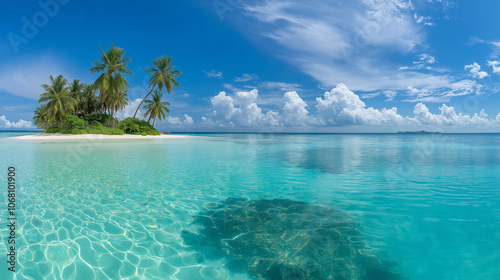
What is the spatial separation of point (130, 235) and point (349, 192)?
6.06 m

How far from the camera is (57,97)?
36812 millimetres

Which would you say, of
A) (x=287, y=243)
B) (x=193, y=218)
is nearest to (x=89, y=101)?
(x=193, y=218)

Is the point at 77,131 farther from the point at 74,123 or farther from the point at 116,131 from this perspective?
the point at 116,131

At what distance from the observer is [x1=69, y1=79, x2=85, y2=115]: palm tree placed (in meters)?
41.8

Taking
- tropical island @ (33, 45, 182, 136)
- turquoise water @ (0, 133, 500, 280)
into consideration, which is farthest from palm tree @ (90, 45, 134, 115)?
turquoise water @ (0, 133, 500, 280)

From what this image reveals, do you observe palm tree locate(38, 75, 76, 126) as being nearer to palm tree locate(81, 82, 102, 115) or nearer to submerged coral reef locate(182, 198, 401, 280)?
palm tree locate(81, 82, 102, 115)

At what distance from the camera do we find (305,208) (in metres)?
5.82

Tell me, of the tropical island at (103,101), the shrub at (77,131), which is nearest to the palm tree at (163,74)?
the tropical island at (103,101)

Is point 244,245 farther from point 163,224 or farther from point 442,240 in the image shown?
point 442,240

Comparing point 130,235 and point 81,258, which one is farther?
point 130,235

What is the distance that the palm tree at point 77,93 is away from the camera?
4175 centimetres

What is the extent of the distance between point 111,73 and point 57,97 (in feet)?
29.4

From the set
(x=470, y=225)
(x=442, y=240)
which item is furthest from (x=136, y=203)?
(x=470, y=225)

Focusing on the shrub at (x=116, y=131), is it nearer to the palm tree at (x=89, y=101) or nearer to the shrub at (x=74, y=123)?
the shrub at (x=74, y=123)
